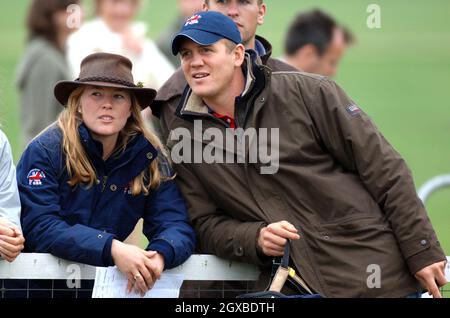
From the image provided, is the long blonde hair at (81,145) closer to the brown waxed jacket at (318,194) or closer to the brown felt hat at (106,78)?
the brown felt hat at (106,78)

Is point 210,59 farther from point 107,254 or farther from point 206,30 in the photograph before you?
point 107,254

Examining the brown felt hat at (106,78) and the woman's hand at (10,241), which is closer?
the woman's hand at (10,241)

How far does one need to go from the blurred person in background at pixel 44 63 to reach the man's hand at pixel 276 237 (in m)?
5.22

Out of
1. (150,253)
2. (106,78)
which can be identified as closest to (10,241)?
(150,253)

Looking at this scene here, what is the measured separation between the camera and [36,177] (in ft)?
16.2

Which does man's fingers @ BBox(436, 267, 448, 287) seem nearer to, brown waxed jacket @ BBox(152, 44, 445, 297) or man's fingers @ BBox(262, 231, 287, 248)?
brown waxed jacket @ BBox(152, 44, 445, 297)

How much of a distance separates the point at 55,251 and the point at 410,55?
83.0 ft

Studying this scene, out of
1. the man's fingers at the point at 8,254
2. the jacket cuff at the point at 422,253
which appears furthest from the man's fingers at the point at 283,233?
the man's fingers at the point at 8,254

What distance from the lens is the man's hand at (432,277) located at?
4.93 metres

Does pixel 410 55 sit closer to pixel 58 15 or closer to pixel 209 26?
pixel 58 15

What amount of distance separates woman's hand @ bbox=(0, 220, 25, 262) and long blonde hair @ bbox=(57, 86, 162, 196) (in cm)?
34

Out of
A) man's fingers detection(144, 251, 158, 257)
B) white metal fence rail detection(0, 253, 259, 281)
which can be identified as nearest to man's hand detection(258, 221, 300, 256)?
white metal fence rail detection(0, 253, 259, 281)

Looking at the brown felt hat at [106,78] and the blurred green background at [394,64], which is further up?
the brown felt hat at [106,78]
